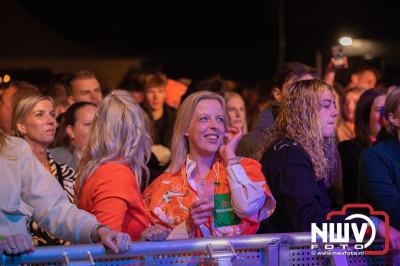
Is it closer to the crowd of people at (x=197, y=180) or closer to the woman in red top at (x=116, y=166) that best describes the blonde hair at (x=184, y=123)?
the crowd of people at (x=197, y=180)

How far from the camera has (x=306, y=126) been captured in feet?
14.9

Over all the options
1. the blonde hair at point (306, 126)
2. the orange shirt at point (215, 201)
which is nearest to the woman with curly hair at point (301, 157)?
the blonde hair at point (306, 126)

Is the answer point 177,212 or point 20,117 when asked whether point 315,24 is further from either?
point 177,212

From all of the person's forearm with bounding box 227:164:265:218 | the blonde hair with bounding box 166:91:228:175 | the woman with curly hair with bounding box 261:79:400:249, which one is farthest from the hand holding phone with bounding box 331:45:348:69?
the person's forearm with bounding box 227:164:265:218

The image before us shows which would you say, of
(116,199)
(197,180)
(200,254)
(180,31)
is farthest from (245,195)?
(180,31)

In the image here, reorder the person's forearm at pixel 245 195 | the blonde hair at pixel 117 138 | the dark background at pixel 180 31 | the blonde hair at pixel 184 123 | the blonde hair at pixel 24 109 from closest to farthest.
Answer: the person's forearm at pixel 245 195 → the blonde hair at pixel 117 138 → the blonde hair at pixel 184 123 → the blonde hair at pixel 24 109 → the dark background at pixel 180 31

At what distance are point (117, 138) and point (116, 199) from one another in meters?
0.45

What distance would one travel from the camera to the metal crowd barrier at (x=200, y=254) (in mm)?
3160

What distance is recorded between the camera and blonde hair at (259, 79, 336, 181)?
14.5 feet

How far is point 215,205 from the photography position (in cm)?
416

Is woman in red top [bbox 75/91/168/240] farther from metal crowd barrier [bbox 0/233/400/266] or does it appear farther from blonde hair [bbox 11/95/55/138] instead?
blonde hair [bbox 11/95/55/138]

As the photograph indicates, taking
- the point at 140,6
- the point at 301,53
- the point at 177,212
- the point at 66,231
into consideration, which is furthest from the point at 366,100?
the point at 140,6

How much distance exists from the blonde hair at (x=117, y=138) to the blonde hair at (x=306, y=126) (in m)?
0.72

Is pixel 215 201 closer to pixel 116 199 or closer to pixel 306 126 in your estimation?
pixel 116 199
